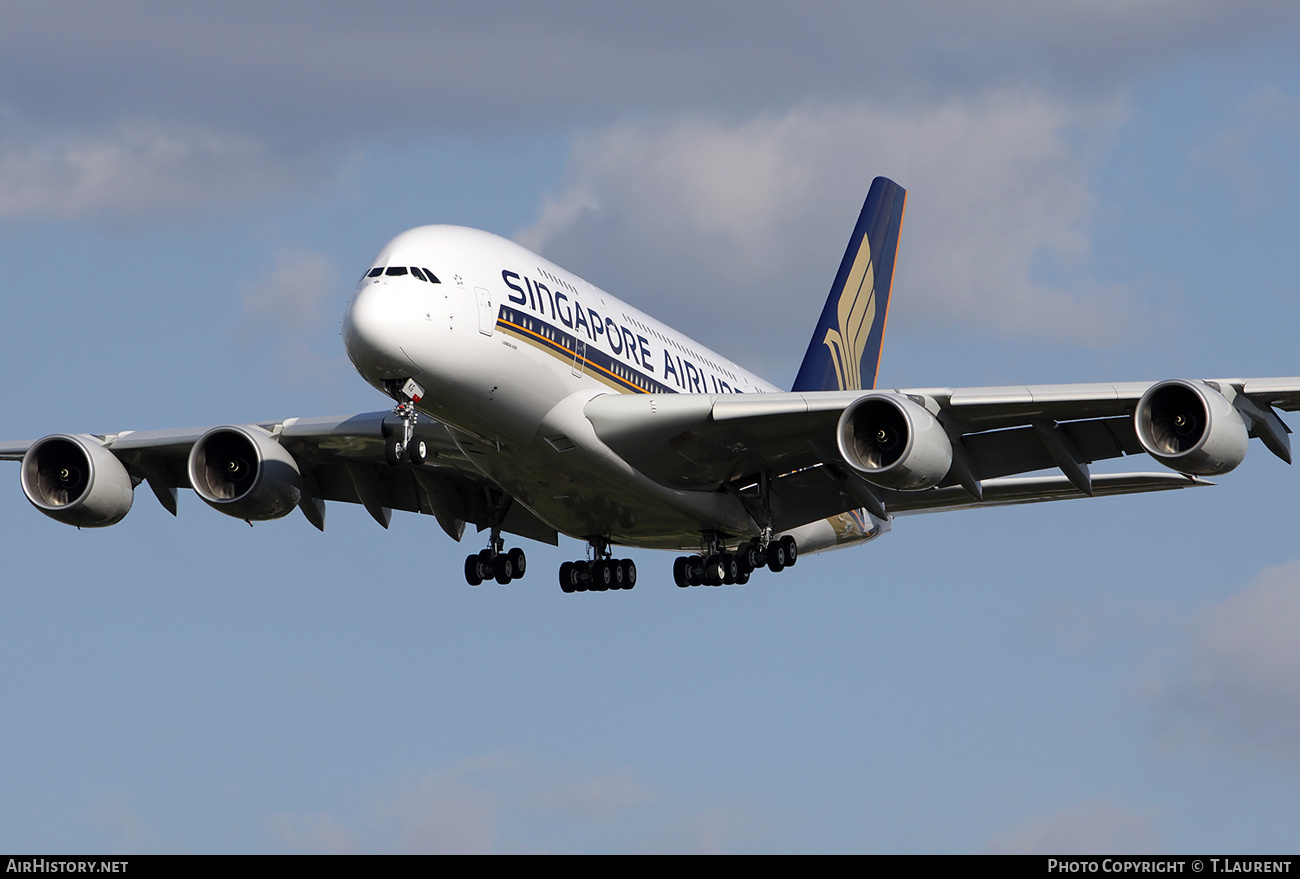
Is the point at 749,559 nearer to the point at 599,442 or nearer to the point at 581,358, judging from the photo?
the point at 599,442

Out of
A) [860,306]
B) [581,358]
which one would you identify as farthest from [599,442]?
[860,306]

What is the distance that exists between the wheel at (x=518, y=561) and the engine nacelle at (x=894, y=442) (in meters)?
8.74

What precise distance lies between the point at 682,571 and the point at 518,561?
3398 millimetres

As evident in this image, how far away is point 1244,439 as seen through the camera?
85.6 feet

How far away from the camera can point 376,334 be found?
2547 centimetres

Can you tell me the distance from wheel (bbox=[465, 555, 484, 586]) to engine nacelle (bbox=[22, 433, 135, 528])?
22.0ft

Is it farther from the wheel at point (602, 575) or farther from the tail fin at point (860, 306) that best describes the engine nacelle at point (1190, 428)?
the tail fin at point (860, 306)

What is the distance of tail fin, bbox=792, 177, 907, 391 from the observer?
4222 centimetres

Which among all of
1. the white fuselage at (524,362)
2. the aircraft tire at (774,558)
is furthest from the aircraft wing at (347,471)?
the aircraft tire at (774,558)

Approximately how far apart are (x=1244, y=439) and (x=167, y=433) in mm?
19581
